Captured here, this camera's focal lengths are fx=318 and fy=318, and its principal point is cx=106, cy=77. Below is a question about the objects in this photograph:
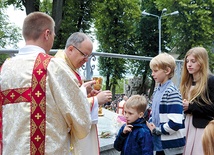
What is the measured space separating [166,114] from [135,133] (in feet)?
1.10

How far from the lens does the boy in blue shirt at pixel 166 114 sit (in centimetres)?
287

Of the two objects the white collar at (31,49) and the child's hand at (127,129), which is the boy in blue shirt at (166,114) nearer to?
the child's hand at (127,129)

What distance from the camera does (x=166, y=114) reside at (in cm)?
292

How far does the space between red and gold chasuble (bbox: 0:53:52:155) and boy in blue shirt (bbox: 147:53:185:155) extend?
1.16 m

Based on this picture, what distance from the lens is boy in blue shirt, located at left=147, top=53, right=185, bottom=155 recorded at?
2.87 meters

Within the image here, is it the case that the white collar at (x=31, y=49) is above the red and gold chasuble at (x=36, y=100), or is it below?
above

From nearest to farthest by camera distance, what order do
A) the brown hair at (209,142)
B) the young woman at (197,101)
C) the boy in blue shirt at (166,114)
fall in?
1. the brown hair at (209,142)
2. the boy in blue shirt at (166,114)
3. the young woman at (197,101)

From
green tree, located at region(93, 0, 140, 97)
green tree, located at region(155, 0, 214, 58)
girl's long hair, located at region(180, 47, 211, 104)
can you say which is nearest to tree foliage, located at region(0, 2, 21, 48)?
green tree, located at region(93, 0, 140, 97)

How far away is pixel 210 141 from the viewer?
1979 millimetres

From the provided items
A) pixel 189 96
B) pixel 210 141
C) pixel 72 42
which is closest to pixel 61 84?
pixel 72 42

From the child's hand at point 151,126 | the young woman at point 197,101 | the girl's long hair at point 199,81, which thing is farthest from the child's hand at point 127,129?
the girl's long hair at point 199,81

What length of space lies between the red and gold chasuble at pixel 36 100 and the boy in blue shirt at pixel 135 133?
994 mm

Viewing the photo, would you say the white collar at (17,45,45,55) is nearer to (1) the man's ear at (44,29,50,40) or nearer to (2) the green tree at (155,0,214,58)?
(1) the man's ear at (44,29,50,40)

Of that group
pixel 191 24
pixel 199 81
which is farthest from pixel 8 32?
pixel 199 81
